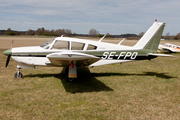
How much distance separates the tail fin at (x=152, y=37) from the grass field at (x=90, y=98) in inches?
69.2

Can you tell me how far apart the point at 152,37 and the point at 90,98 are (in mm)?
5040

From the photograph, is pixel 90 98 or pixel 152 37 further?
pixel 152 37

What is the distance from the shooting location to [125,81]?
725 cm

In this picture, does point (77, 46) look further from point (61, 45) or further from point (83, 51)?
point (61, 45)

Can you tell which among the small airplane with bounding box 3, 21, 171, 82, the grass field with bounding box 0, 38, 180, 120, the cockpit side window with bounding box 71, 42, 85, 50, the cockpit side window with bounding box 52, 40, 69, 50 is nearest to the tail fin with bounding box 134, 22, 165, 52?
the small airplane with bounding box 3, 21, 171, 82

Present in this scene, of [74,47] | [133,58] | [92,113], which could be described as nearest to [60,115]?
[92,113]

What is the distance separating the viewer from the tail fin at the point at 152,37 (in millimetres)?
8062

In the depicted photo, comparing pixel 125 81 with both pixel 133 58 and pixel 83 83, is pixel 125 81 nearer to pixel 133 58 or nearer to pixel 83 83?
pixel 133 58

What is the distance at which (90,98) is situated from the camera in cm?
527

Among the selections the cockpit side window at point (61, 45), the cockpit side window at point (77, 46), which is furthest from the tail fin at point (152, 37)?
the cockpit side window at point (61, 45)

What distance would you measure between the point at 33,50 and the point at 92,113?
4387mm

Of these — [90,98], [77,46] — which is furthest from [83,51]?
[90,98]

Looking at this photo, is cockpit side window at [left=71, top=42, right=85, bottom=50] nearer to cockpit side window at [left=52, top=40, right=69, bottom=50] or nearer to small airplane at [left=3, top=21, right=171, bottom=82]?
small airplane at [left=3, top=21, right=171, bottom=82]

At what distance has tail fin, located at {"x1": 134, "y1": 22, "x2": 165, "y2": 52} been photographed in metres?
→ 8.06
